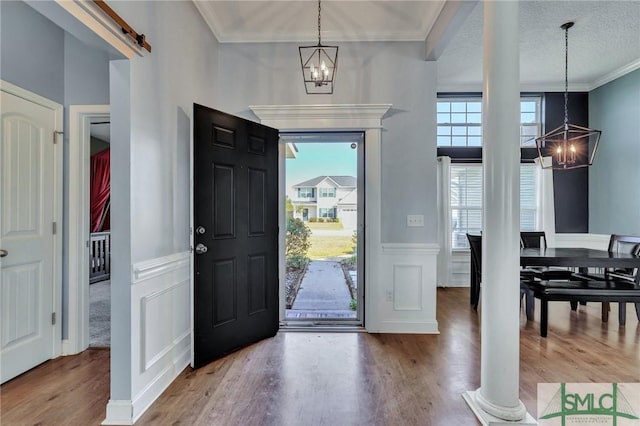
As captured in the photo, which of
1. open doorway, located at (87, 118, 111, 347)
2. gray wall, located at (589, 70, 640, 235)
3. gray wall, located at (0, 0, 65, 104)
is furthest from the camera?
open doorway, located at (87, 118, 111, 347)

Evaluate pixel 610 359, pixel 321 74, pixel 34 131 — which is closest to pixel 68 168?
pixel 34 131

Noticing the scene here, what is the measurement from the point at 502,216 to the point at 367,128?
182 centimetres

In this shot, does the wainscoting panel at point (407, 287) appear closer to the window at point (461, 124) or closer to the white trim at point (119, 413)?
the white trim at point (119, 413)

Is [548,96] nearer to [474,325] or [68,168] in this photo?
[474,325]

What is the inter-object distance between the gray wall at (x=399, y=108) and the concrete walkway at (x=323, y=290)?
859mm

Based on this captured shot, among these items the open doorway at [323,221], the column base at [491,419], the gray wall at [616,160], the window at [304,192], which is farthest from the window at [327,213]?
the gray wall at [616,160]

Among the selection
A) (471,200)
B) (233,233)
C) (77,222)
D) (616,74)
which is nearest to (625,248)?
(471,200)

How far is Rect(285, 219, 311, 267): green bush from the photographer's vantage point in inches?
145

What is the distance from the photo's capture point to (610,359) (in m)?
→ 2.67

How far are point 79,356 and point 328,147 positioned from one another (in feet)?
10.2

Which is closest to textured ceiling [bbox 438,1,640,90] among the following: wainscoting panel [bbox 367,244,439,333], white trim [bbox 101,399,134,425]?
wainscoting panel [bbox 367,244,439,333]

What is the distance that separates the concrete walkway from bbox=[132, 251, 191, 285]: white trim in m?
1.57

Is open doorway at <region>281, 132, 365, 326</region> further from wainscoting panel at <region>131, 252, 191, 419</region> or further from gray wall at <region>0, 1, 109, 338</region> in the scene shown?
gray wall at <region>0, 1, 109, 338</region>

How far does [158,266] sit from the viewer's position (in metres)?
2.19
